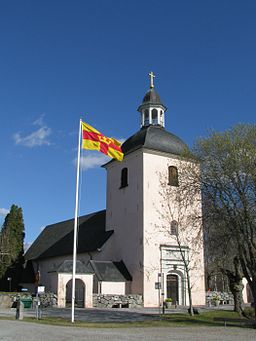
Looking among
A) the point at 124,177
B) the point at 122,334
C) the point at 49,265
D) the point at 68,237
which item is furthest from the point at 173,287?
the point at 122,334

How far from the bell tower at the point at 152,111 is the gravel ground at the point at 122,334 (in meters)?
25.3

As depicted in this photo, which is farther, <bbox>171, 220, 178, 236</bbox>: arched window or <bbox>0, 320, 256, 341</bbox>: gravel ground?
<bbox>171, 220, 178, 236</bbox>: arched window

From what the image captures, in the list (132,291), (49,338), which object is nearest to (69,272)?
(132,291)

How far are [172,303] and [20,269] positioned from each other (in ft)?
60.0

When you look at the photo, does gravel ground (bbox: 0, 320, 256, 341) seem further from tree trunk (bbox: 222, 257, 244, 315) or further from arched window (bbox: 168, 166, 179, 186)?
arched window (bbox: 168, 166, 179, 186)

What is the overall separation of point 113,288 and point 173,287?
17.2 feet

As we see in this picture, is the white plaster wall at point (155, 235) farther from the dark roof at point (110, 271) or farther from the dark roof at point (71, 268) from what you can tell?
the dark roof at point (71, 268)

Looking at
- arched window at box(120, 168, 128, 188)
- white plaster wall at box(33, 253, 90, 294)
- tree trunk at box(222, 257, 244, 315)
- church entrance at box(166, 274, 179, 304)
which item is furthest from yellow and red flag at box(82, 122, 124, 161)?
church entrance at box(166, 274, 179, 304)

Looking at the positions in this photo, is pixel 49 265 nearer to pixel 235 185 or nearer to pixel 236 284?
pixel 236 284

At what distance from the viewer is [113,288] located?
3584 cm

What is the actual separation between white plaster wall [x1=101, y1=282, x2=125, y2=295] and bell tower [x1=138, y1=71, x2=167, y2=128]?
49.0 feet

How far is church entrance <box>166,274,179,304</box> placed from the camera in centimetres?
3706

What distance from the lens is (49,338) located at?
14.5 m

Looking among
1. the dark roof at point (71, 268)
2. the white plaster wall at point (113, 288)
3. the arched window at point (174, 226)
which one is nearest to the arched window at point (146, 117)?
the arched window at point (174, 226)
